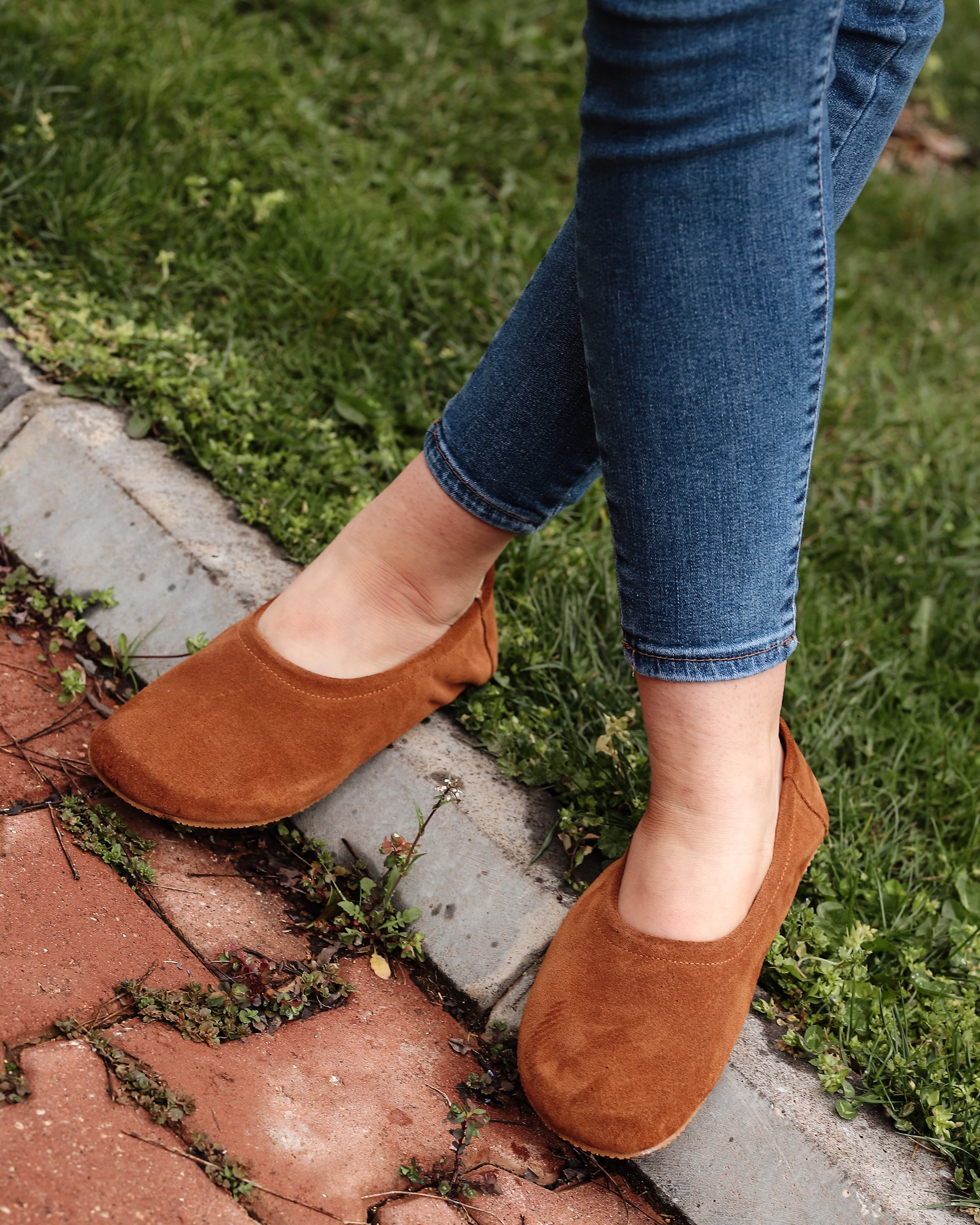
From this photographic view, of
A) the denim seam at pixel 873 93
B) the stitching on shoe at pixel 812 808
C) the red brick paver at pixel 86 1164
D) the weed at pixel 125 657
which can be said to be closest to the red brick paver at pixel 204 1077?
the red brick paver at pixel 86 1164

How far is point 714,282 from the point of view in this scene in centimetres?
96

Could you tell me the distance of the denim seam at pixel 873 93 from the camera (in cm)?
116

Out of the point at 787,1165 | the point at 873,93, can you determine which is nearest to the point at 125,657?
the point at 787,1165

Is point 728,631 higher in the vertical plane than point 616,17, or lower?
lower

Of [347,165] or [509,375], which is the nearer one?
[509,375]

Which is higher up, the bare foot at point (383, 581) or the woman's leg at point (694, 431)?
the woman's leg at point (694, 431)

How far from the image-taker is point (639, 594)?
1.09 metres

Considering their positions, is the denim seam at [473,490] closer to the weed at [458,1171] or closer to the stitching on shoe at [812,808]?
the stitching on shoe at [812,808]

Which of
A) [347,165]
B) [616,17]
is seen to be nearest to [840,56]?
[616,17]

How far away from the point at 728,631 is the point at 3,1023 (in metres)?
0.83

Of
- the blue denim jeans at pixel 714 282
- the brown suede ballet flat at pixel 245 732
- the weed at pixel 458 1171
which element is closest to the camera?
the blue denim jeans at pixel 714 282

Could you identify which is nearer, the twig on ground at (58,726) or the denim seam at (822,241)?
the denim seam at (822,241)

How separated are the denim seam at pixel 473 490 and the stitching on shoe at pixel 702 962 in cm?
53

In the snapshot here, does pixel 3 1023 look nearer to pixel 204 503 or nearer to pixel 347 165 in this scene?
pixel 204 503
